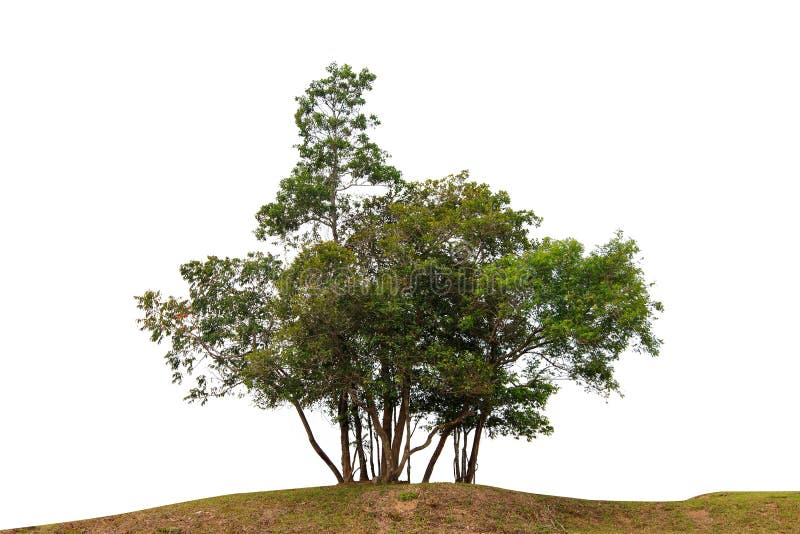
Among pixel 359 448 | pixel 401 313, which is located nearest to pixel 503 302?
pixel 401 313

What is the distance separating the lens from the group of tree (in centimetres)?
2067

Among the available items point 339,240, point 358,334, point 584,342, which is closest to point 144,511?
point 358,334

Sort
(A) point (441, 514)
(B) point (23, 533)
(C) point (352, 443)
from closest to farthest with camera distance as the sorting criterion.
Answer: (A) point (441, 514)
(B) point (23, 533)
(C) point (352, 443)

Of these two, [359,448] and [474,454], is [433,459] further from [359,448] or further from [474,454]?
[359,448]

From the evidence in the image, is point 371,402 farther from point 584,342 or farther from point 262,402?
point 584,342

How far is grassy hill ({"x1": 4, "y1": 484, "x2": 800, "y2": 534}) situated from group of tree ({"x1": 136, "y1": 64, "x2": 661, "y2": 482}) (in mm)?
2401

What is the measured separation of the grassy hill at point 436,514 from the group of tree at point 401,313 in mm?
2401

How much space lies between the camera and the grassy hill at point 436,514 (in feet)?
63.5

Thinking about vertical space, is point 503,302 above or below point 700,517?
above

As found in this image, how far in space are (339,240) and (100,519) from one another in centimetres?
1248

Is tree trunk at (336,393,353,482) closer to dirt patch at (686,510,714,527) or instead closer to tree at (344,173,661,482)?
tree at (344,173,661,482)

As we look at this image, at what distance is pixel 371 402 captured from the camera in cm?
2228

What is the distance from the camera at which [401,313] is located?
69.6 feet

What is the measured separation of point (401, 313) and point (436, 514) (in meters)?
6.15
